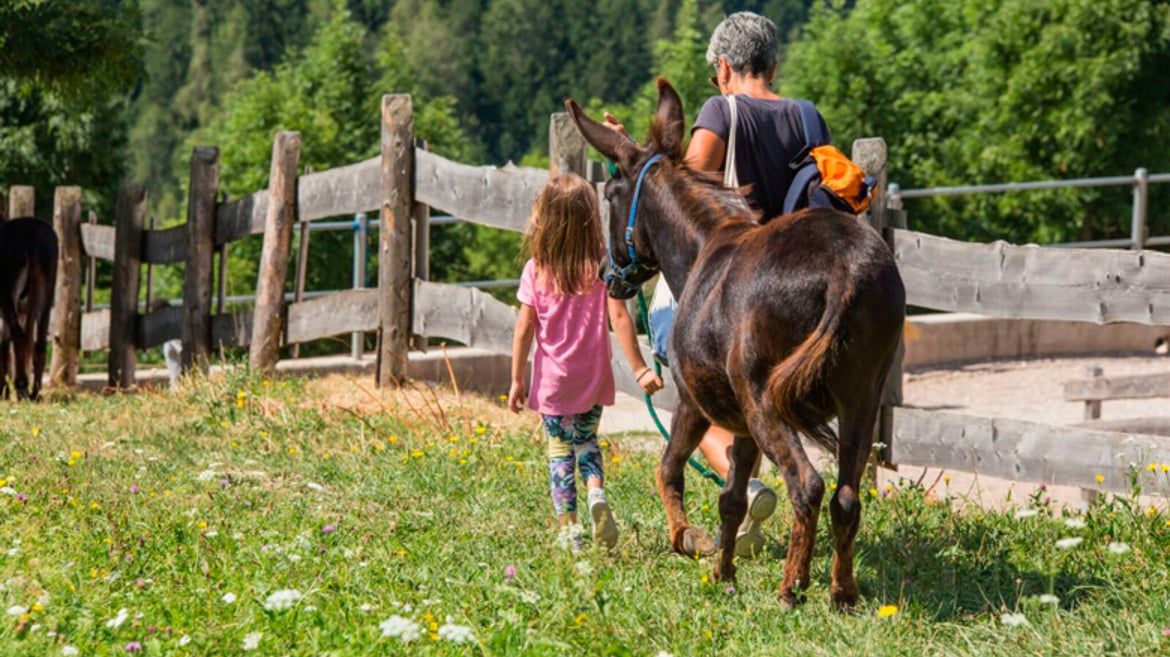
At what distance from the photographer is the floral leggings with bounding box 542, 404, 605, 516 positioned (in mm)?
5727

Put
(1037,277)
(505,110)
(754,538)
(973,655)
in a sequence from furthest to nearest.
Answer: (505,110), (1037,277), (754,538), (973,655)

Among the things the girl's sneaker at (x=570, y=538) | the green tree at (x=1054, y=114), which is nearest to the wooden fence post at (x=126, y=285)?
the girl's sneaker at (x=570, y=538)

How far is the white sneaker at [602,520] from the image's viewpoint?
5176 mm

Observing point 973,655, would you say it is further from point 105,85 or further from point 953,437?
point 105,85

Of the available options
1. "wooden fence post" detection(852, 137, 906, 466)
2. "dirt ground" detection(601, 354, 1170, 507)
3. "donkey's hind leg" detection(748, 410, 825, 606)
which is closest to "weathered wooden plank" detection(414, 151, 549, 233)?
"wooden fence post" detection(852, 137, 906, 466)

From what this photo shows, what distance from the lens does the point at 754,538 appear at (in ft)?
17.1

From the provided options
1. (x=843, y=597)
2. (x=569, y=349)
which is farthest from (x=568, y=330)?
(x=843, y=597)

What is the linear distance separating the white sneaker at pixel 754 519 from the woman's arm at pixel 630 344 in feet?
1.92

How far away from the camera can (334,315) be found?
10.3 meters

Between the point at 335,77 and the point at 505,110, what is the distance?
171ft

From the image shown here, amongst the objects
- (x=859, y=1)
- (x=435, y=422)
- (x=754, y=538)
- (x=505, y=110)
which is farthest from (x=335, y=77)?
(x=505, y=110)

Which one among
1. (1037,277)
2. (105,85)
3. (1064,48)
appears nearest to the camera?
(1037,277)

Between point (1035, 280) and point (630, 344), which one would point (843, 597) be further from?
point (1035, 280)

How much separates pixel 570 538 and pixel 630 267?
1.27 metres
